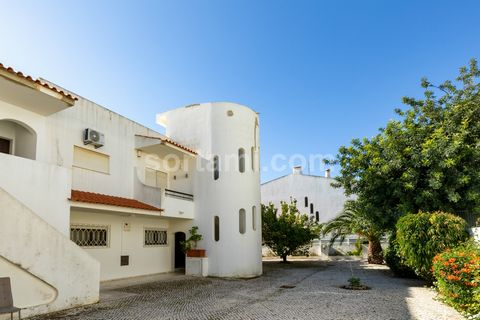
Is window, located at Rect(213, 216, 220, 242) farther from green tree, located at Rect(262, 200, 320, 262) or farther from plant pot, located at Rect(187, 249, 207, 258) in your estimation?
green tree, located at Rect(262, 200, 320, 262)

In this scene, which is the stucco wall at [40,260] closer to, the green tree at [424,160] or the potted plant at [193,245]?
the potted plant at [193,245]

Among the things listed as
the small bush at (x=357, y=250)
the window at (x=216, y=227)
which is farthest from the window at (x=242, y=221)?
the small bush at (x=357, y=250)

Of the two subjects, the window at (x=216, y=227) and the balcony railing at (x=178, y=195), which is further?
the window at (x=216, y=227)

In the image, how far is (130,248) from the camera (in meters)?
15.8

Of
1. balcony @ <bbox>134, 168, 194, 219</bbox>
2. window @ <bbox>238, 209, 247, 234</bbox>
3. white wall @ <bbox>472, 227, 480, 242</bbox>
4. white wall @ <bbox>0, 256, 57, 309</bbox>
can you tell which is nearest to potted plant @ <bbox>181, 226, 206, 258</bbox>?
balcony @ <bbox>134, 168, 194, 219</bbox>

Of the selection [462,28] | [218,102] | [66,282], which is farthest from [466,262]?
[218,102]

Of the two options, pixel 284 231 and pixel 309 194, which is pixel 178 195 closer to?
pixel 284 231

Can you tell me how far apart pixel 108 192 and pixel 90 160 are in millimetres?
1525

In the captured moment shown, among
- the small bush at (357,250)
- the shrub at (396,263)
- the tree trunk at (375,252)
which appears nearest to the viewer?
the shrub at (396,263)

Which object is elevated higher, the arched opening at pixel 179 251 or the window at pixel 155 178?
the window at pixel 155 178

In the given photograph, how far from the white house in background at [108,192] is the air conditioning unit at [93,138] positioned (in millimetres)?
44

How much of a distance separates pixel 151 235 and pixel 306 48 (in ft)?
38.0

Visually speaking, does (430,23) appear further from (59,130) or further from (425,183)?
(59,130)

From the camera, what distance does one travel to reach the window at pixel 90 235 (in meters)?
13.6
